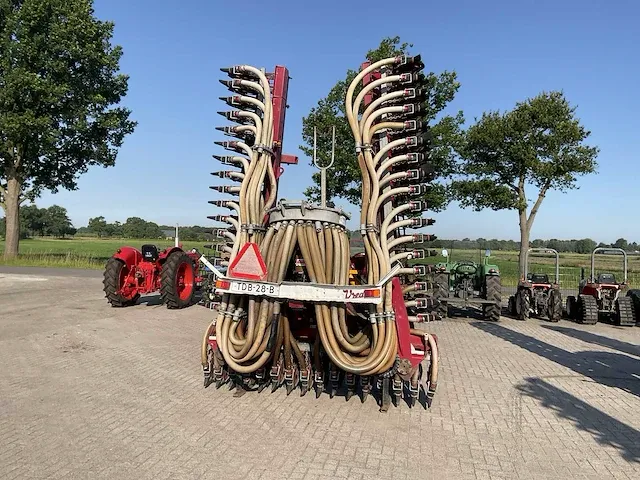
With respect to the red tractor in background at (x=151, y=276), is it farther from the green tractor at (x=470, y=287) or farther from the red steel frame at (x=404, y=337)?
the red steel frame at (x=404, y=337)

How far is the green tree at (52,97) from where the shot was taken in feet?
70.4

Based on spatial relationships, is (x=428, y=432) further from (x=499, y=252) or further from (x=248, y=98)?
(x=499, y=252)

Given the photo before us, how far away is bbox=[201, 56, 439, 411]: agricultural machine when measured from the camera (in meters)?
5.04

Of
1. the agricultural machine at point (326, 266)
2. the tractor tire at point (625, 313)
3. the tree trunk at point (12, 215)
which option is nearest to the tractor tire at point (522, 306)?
the tractor tire at point (625, 313)

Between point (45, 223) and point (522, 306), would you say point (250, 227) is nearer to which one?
point (522, 306)

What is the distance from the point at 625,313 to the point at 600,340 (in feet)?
9.22

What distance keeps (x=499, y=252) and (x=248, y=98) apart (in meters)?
13.9

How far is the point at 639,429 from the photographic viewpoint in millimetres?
5031

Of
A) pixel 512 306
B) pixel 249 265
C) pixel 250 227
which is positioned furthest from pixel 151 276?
pixel 512 306

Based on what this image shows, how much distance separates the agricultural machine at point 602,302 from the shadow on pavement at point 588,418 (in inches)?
272

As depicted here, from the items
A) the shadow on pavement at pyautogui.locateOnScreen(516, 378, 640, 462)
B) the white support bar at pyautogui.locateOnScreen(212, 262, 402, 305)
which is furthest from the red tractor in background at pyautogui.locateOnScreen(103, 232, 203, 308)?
the shadow on pavement at pyautogui.locateOnScreen(516, 378, 640, 462)

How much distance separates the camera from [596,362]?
325 inches

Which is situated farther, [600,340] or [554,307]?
[554,307]

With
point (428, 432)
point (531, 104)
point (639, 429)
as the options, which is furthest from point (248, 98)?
point (531, 104)
